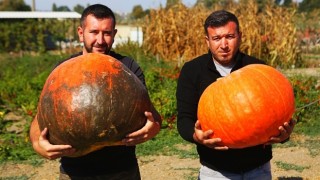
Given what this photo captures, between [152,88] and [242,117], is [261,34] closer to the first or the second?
[152,88]

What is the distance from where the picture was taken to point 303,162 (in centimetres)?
646

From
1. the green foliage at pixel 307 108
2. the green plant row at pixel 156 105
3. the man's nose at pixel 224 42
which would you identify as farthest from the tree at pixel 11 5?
the man's nose at pixel 224 42

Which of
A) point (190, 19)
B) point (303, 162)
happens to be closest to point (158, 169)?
point (303, 162)

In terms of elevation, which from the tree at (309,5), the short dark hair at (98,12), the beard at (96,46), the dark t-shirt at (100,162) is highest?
the short dark hair at (98,12)

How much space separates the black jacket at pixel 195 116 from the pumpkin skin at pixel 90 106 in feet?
2.02

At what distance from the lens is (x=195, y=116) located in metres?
3.08

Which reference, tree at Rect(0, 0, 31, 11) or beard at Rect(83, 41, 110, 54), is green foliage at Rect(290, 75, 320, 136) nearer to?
beard at Rect(83, 41, 110, 54)

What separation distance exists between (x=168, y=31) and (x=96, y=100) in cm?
1332

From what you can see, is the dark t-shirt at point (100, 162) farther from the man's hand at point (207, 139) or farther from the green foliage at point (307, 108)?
the green foliage at point (307, 108)

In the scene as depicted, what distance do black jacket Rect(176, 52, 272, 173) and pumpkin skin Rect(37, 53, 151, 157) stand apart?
0.61m

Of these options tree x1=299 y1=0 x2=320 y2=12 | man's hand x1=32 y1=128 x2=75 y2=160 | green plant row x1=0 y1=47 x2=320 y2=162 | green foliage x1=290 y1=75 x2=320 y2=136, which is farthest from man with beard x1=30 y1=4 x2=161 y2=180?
tree x1=299 y1=0 x2=320 y2=12

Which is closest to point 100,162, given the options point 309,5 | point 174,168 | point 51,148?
point 51,148

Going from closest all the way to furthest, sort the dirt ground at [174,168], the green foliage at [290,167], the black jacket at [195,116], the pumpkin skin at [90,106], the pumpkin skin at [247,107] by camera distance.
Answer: the pumpkin skin at [90,106] < the pumpkin skin at [247,107] < the black jacket at [195,116] < the dirt ground at [174,168] < the green foliage at [290,167]

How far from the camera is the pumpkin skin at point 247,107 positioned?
8.38ft
